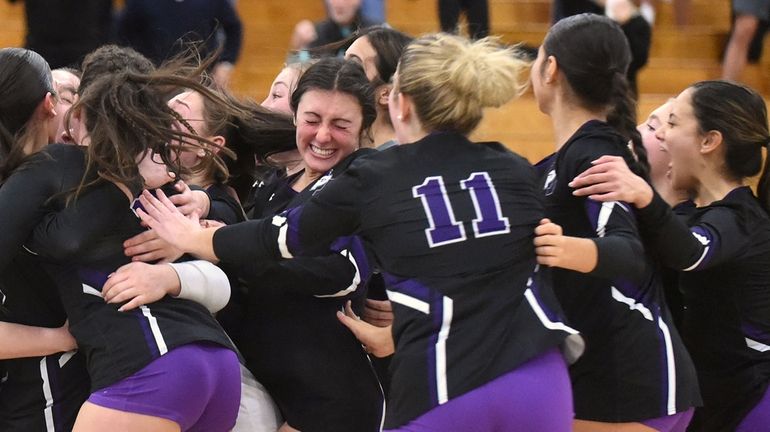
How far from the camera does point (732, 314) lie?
11.0 feet

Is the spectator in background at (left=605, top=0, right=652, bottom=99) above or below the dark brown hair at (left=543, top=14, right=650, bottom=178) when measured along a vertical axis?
below

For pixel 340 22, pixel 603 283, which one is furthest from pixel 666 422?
pixel 340 22

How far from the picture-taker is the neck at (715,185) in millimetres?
3392

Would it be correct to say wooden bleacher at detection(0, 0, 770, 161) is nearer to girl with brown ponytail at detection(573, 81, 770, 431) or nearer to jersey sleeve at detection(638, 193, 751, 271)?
girl with brown ponytail at detection(573, 81, 770, 431)

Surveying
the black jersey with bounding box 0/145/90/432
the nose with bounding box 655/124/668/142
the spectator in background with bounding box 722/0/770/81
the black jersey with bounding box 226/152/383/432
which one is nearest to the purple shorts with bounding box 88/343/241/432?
the black jersey with bounding box 0/145/90/432

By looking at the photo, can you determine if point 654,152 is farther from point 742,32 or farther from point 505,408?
point 742,32

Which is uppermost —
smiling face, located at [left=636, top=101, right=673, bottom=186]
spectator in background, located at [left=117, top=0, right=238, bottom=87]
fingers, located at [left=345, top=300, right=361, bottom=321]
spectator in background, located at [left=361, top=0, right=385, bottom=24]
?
smiling face, located at [left=636, top=101, right=673, bottom=186]

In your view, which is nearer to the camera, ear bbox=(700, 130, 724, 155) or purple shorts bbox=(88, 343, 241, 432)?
purple shorts bbox=(88, 343, 241, 432)

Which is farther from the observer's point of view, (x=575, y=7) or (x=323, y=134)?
(x=575, y=7)

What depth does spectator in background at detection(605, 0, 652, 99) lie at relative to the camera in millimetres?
7012

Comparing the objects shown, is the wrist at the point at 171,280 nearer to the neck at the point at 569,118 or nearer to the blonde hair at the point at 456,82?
the blonde hair at the point at 456,82

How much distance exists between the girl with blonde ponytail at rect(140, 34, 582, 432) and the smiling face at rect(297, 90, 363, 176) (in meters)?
0.59

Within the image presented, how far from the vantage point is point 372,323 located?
11.3 feet

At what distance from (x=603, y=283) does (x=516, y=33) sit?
6.45 metres
